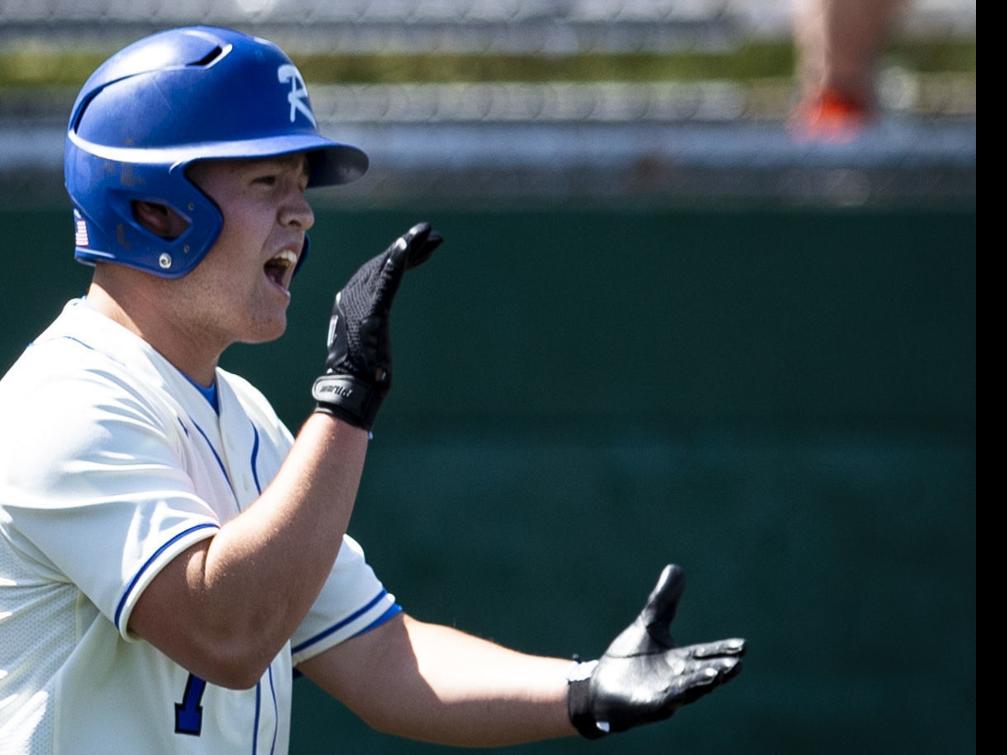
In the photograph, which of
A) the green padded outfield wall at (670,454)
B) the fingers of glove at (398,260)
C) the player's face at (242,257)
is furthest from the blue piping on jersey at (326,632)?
the green padded outfield wall at (670,454)

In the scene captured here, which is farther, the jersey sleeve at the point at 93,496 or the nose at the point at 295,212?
the nose at the point at 295,212

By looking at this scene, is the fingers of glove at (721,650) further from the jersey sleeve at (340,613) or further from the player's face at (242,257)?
the player's face at (242,257)

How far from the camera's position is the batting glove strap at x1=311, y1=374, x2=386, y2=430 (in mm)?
2338

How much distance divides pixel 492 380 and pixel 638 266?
21.4 inches

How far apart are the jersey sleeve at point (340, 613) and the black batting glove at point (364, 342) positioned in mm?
597

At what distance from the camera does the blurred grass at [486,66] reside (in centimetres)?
614

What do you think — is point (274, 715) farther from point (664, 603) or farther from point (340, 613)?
point (664, 603)

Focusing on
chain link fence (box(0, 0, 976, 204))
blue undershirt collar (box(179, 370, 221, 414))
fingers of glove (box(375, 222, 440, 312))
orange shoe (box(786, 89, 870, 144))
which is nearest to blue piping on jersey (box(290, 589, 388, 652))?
blue undershirt collar (box(179, 370, 221, 414))

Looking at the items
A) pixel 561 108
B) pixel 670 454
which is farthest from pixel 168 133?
pixel 561 108

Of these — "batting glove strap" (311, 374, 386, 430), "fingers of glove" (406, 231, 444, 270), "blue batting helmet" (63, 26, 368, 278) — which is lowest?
"batting glove strap" (311, 374, 386, 430)

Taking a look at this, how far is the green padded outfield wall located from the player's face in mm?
1984

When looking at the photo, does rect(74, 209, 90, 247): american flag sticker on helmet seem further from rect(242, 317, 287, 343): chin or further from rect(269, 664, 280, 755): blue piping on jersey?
rect(269, 664, 280, 755): blue piping on jersey
